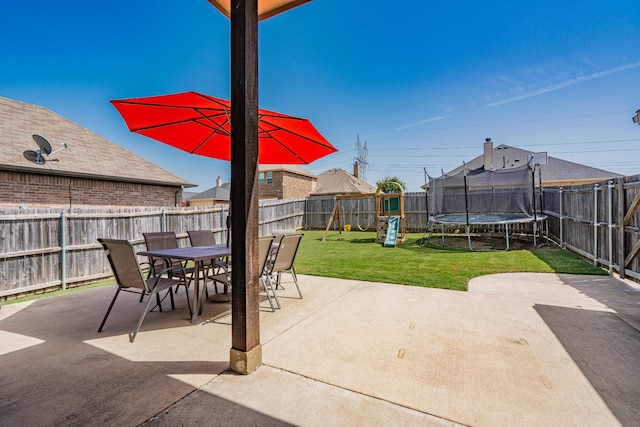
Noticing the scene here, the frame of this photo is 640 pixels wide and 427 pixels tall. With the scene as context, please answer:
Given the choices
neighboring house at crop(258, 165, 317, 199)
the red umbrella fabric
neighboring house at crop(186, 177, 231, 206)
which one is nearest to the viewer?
the red umbrella fabric

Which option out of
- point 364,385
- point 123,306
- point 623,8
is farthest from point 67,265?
point 623,8

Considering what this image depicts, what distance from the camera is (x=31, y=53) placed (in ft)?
29.0

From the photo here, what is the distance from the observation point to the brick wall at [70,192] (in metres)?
6.77

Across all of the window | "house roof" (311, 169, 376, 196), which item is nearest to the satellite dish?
the window

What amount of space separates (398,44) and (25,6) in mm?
10851

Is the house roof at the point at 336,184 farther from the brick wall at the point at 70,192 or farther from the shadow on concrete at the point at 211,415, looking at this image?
the shadow on concrete at the point at 211,415

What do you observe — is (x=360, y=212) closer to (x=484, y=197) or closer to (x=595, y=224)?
(x=484, y=197)

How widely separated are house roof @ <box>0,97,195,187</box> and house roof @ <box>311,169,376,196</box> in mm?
15976

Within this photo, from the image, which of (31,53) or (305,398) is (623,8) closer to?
(305,398)

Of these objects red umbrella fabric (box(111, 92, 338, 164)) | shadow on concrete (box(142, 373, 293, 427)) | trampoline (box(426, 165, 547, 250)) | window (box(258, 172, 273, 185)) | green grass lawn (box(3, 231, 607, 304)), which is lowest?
green grass lawn (box(3, 231, 607, 304))

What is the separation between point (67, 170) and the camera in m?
7.46

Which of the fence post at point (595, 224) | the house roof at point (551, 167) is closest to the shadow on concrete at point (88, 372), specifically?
the fence post at point (595, 224)

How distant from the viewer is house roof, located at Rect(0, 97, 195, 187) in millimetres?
7062

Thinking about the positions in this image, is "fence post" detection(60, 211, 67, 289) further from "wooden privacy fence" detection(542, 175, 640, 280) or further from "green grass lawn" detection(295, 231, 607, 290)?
"wooden privacy fence" detection(542, 175, 640, 280)
